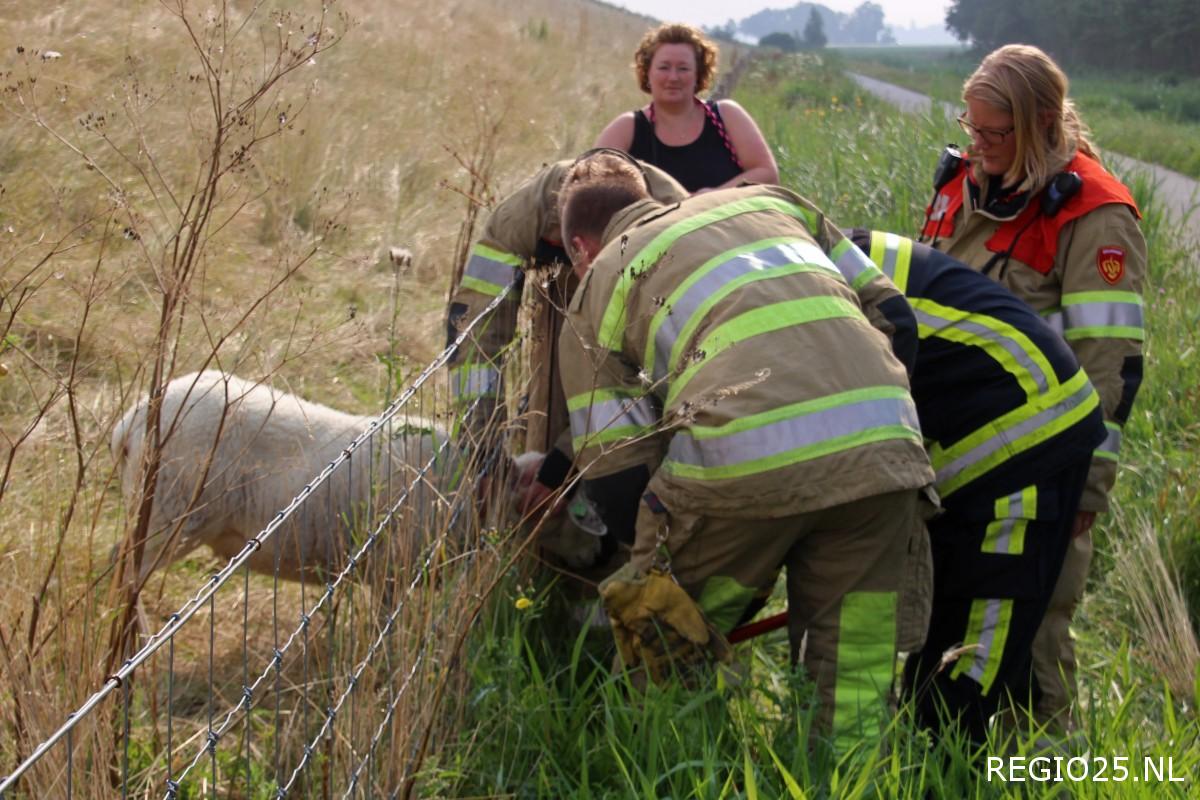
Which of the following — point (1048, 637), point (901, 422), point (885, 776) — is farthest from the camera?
point (1048, 637)

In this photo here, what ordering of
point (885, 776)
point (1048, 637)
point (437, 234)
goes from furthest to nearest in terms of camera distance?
1. point (437, 234)
2. point (1048, 637)
3. point (885, 776)

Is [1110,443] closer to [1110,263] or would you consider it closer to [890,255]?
[1110,263]

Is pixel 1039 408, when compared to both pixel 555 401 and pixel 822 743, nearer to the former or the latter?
pixel 822 743

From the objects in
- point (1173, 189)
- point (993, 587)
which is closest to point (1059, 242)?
point (993, 587)

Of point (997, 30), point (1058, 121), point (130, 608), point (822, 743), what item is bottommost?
point (822, 743)

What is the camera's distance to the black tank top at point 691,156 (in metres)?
5.22

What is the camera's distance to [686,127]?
17.4ft

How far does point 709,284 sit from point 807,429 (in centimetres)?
40

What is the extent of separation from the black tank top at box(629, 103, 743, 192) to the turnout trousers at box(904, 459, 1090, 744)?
7.24 ft

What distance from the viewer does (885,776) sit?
2662 mm

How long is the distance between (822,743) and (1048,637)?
0.92 m

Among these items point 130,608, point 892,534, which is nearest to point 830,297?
point 892,534

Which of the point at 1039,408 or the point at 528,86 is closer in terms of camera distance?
the point at 1039,408

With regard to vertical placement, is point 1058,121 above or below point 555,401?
above
